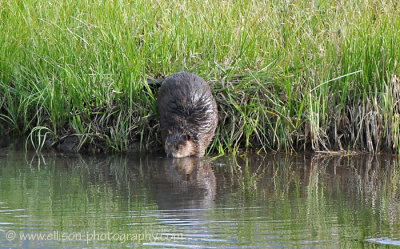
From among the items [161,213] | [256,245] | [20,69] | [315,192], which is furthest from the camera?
[20,69]

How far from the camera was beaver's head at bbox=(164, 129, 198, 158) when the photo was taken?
245 inches

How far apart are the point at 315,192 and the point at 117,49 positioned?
8.40 feet

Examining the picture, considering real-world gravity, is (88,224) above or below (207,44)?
below

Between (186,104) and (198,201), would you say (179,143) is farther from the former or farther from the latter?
(198,201)

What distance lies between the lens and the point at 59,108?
6.39 meters

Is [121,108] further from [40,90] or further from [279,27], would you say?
[279,27]

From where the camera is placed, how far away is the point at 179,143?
6234mm

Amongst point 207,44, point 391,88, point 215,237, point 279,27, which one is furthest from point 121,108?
point 215,237

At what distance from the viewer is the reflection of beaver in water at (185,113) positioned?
244 inches

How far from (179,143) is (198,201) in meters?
1.70

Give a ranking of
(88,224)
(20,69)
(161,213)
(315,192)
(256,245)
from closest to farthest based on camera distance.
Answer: (256,245) → (88,224) → (161,213) → (315,192) → (20,69)

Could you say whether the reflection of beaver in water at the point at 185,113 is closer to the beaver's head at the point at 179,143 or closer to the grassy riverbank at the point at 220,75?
the beaver's head at the point at 179,143

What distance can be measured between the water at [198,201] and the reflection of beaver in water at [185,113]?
0.52 feet

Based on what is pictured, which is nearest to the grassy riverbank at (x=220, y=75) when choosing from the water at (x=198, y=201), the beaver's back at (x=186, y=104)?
the beaver's back at (x=186, y=104)
